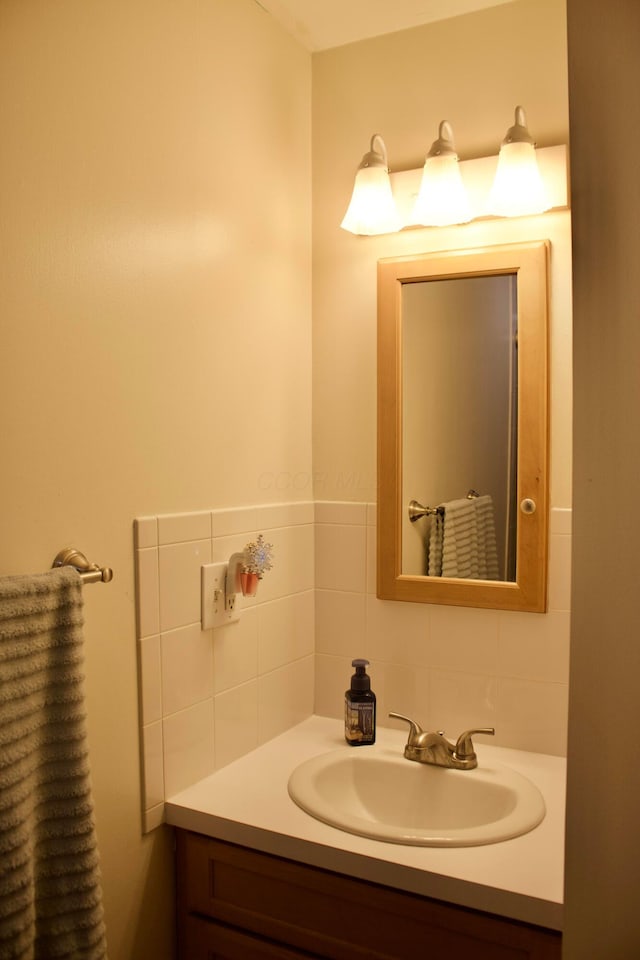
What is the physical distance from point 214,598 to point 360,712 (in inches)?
18.1

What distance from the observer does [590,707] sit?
18cm

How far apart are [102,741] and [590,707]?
3.87ft

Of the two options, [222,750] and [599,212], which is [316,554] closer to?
A: [222,750]

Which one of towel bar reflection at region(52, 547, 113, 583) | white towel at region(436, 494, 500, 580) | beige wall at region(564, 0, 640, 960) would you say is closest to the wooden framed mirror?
white towel at region(436, 494, 500, 580)

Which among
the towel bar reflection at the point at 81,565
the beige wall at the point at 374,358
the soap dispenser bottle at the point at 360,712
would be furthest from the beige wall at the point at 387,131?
the towel bar reflection at the point at 81,565

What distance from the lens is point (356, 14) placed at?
65.9 inches

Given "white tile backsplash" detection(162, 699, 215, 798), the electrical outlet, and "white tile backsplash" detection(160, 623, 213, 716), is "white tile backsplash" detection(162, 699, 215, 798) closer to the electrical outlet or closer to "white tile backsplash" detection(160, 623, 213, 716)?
"white tile backsplash" detection(160, 623, 213, 716)

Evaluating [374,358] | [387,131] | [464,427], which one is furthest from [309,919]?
[387,131]

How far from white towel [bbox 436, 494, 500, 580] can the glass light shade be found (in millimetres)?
628

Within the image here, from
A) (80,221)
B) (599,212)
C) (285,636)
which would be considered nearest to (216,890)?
(285,636)

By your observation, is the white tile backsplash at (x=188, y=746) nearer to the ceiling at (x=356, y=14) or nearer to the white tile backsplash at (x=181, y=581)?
the white tile backsplash at (x=181, y=581)

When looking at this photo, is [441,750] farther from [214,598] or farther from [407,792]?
[214,598]

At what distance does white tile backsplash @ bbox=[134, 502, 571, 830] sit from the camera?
4.40 ft

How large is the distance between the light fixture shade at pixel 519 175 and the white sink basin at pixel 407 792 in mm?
1172
